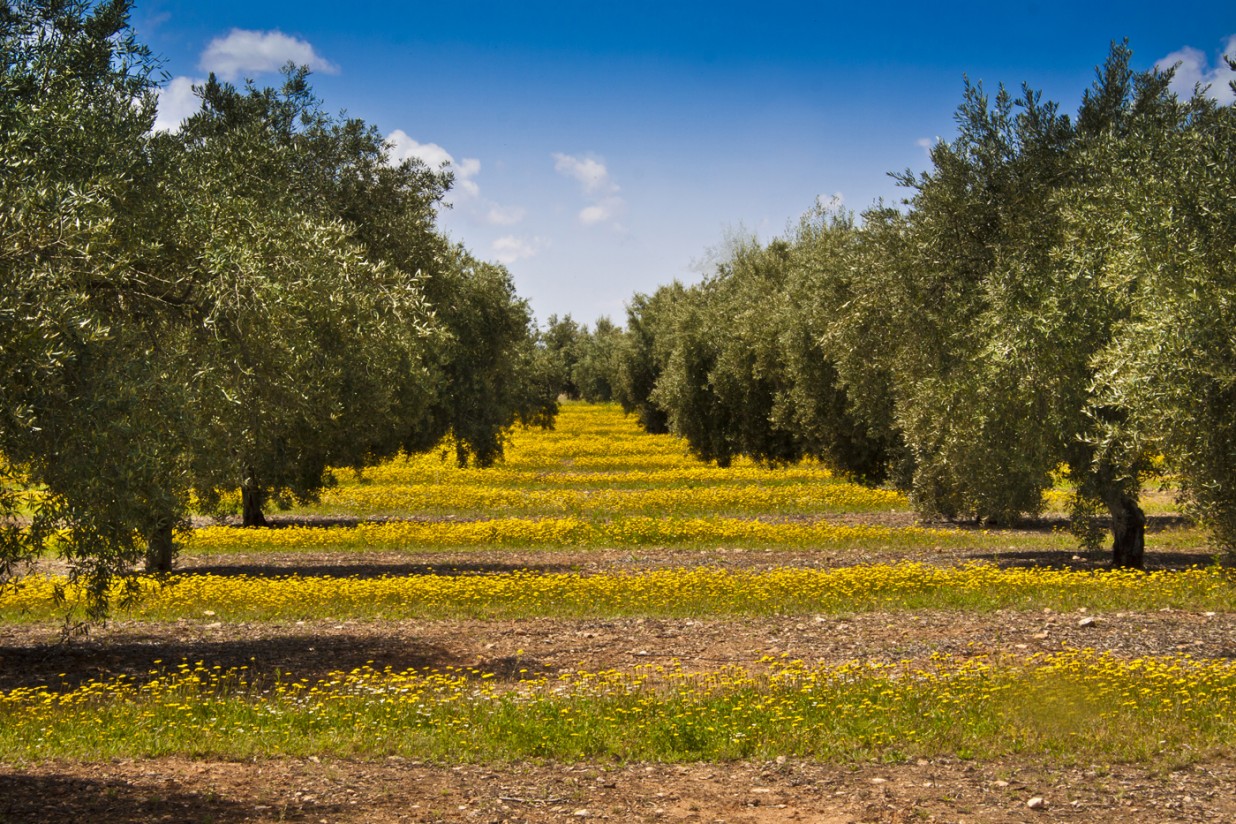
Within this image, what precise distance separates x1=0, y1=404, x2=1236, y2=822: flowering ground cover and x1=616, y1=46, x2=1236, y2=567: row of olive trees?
2509 millimetres

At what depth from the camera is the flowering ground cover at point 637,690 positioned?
995 centimetres

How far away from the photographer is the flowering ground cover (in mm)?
9953

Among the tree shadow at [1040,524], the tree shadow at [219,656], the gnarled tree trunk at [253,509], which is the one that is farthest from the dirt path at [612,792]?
the gnarled tree trunk at [253,509]

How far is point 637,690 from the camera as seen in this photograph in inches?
512

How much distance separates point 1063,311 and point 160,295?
51.9 feet

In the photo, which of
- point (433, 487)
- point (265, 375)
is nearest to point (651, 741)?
point (265, 375)

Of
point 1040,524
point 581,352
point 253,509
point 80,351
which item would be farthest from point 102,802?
point 581,352

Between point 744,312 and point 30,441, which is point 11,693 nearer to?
point 30,441

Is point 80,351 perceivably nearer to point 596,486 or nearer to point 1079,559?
point 1079,559

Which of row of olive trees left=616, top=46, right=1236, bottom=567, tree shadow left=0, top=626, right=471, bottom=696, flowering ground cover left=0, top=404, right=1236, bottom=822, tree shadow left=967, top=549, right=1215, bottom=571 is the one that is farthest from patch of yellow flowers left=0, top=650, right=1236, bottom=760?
tree shadow left=967, top=549, right=1215, bottom=571

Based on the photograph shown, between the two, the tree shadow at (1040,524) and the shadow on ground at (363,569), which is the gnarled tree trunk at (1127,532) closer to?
the tree shadow at (1040,524)

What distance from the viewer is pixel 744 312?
55.2m

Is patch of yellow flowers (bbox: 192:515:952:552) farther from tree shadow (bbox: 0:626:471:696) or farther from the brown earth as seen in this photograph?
the brown earth

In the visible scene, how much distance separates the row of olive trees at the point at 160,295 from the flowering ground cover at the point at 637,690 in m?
2.02
